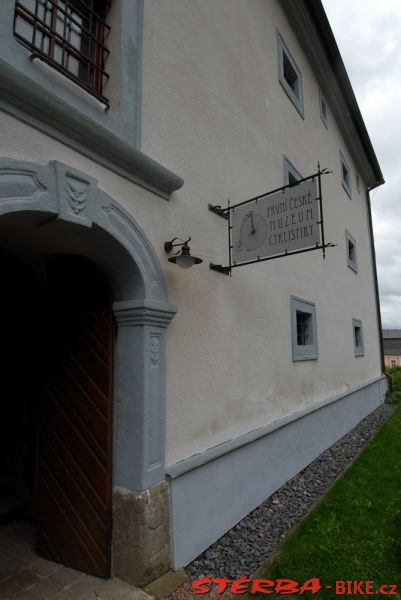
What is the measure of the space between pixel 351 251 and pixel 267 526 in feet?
31.0

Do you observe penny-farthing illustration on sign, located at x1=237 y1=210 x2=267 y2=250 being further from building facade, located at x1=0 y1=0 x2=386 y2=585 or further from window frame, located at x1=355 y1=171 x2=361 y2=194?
window frame, located at x1=355 y1=171 x2=361 y2=194

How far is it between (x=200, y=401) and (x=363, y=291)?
10165 millimetres

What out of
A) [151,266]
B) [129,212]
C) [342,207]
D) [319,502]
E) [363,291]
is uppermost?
[342,207]

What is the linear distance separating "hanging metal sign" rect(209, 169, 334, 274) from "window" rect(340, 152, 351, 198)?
28.0 ft

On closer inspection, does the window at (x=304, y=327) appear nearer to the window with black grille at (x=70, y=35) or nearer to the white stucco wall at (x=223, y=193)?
the white stucco wall at (x=223, y=193)

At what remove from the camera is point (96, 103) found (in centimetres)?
301

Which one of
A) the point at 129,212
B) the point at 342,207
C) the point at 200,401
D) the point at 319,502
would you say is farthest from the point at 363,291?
the point at 129,212

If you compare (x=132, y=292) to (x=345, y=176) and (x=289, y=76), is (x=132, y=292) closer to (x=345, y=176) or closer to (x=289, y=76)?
(x=289, y=76)

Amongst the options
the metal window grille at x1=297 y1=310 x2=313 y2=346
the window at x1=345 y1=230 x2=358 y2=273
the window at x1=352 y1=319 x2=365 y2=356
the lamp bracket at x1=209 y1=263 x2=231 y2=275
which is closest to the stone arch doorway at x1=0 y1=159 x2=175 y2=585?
the lamp bracket at x1=209 y1=263 x2=231 y2=275

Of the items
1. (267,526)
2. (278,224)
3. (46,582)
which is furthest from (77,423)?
(278,224)

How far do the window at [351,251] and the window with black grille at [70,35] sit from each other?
905cm

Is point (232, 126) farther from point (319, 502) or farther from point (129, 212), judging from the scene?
point (319, 502)

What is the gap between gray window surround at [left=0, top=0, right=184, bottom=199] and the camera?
7.79 ft

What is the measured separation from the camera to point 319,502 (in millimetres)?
4680
